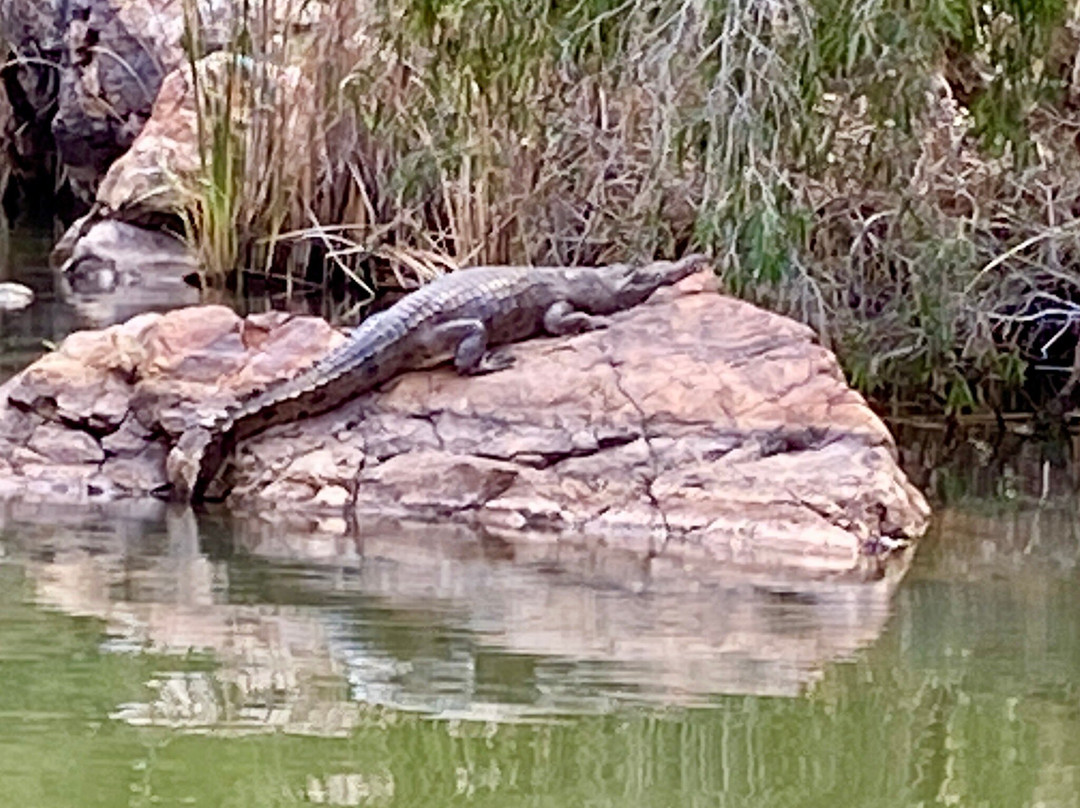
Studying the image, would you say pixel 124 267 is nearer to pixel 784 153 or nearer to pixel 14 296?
pixel 14 296

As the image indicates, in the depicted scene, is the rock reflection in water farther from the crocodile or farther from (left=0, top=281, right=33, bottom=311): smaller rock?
(left=0, top=281, right=33, bottom=311): smaller rock

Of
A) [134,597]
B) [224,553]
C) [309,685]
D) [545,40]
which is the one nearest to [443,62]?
[545,40]

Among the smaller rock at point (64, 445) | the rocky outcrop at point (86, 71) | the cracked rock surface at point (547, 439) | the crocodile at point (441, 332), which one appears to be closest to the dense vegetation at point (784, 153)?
the crocodile at point (441, 332)

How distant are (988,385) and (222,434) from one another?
326 cm

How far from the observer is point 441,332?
6.20 metres

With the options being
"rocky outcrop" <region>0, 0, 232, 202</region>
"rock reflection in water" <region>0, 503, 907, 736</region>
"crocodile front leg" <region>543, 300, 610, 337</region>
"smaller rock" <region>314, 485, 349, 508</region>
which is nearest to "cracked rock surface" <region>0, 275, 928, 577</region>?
"smaller rock" <region>314, 485, 349, 508</region>

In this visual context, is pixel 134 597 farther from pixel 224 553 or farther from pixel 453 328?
pixel 453 328

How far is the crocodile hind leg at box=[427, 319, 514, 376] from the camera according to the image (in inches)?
244

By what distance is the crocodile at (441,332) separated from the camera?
5.97 m

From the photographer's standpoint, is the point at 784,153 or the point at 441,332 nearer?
the point at 441,332

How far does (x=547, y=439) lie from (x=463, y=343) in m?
0.43

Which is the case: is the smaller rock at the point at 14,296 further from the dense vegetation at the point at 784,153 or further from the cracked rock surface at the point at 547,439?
the cracked rock surface at the point at 547,439

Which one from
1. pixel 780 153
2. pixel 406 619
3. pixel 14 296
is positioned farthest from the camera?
pixel 14 296

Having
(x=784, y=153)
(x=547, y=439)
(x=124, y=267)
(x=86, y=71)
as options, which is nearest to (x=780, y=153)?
(x=784, y=153)
